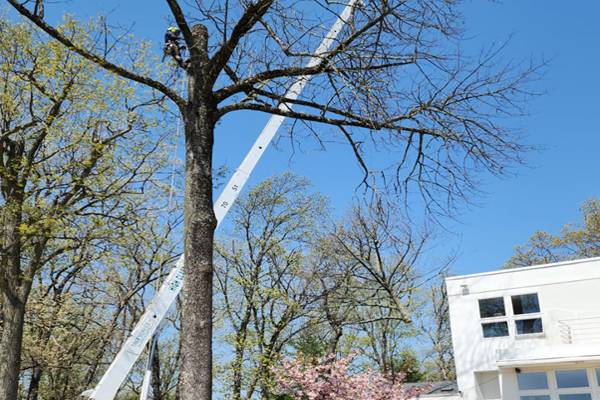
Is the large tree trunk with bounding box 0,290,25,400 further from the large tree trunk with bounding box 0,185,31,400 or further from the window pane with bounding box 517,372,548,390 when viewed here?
the window pane with bounding box 517,372,548,390

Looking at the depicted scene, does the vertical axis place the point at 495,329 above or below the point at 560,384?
above

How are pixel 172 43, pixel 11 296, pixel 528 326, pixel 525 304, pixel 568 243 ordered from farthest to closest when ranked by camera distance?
pixel 568 243
pixel 525 304
pixel 528 326
pixel 11 296
pixel 172 43

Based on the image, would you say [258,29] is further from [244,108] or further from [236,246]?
[236,246]

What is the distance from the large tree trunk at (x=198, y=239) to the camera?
4.64 m

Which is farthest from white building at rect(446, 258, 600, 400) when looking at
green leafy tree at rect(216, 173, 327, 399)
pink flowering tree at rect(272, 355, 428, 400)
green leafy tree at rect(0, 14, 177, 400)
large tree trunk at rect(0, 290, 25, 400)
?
large tree trunk at rect(0, 290, 25, 400)

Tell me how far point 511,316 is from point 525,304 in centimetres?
53

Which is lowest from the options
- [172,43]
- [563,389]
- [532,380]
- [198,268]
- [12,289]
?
[563,389]

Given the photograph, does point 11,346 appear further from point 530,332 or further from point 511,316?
point 530,332

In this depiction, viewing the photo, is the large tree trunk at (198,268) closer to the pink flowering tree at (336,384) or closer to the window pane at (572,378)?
the pink flowering tree at (336,384)

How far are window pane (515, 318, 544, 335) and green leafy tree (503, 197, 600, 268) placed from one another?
12.4 m

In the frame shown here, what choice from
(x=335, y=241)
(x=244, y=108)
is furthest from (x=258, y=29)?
(x=335, y=241)

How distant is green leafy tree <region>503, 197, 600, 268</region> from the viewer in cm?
2589

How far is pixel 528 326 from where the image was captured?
50.6 feet

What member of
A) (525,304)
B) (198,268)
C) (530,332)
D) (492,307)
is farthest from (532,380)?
(198,268)
